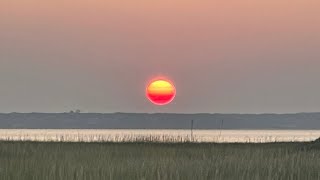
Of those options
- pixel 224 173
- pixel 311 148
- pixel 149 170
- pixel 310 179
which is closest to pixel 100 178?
pixel 149 170

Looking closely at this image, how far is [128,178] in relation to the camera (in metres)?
10.9

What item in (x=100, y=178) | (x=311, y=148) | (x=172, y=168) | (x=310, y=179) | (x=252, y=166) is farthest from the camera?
(x=311, y=148)

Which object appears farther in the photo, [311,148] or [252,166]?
[311,148]

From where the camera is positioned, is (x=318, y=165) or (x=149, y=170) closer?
(x=149, y=170)

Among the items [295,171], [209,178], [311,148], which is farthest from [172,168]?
[311,148]

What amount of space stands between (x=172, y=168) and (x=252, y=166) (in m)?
2.10

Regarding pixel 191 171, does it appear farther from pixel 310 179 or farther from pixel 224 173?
pixel 310 179

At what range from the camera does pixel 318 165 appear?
47.2 feet

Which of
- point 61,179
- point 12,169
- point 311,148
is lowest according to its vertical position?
point 61,179

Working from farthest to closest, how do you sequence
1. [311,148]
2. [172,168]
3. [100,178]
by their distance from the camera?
[311,148] < [172,168] < [100,178]

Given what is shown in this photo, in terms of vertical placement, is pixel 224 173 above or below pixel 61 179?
above

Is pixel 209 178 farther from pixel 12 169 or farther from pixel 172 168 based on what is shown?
pixel 12 169

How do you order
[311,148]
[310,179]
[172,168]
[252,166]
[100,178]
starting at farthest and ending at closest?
[311,148] → [252,166] → [172,168] → [310,179] → [100,178]

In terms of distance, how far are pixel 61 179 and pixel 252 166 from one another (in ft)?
17.6
